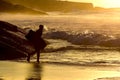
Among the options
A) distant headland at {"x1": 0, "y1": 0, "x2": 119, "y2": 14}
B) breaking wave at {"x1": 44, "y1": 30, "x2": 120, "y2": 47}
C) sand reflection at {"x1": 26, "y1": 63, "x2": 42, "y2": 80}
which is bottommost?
sand reflection at {"x1": 26, "y1": 63, "x2": 42, "y2": 80}

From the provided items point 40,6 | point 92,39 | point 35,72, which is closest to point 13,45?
point 35,72

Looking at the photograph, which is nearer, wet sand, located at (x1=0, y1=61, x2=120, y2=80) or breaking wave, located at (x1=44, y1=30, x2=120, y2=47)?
wet sand, located at (x1=0, y1=61, x2=120, y2=80)

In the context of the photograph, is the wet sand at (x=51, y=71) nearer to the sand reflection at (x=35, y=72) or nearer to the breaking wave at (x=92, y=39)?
the sand reflection at (x=35, y=72)

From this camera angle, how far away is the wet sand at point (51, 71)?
52.8ft

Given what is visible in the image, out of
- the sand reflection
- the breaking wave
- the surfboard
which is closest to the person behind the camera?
the sand reflection

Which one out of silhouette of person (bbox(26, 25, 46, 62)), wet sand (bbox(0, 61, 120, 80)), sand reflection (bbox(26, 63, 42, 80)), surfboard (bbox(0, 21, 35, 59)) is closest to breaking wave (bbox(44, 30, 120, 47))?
surfboard (bbox(0, 21, 35, 59))

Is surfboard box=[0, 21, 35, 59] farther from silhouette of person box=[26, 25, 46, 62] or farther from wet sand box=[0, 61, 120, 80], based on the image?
wet sand box=[0, 61, 120, 80]

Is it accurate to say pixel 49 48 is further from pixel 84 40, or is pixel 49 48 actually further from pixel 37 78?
pixel 37 78

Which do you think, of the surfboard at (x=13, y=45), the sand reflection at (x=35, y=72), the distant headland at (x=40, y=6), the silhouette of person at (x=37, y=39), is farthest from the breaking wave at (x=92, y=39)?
the distant headland at (x=40, y=6)

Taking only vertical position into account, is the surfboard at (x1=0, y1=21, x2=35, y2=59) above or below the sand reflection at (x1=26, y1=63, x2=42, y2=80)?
above

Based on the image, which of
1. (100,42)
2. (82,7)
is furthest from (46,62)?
(82,7)

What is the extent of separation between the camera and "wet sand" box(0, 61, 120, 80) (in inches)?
633

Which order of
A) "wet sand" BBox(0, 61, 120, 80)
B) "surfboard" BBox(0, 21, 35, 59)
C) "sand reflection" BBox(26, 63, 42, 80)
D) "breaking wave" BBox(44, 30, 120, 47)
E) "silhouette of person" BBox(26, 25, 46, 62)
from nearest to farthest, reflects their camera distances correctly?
"sand reflection" BBox(26, 63, 42, 80) → "wet sand" BBox(0, 61, 120, 80) → "silhouette of person" BBox(26, 25, 46, 62) → "surfboard" BBox(0, 21, 35, 59) → "breaking wave" BBox(44, 30, 120, 47)

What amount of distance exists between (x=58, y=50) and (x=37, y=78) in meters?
11.6
